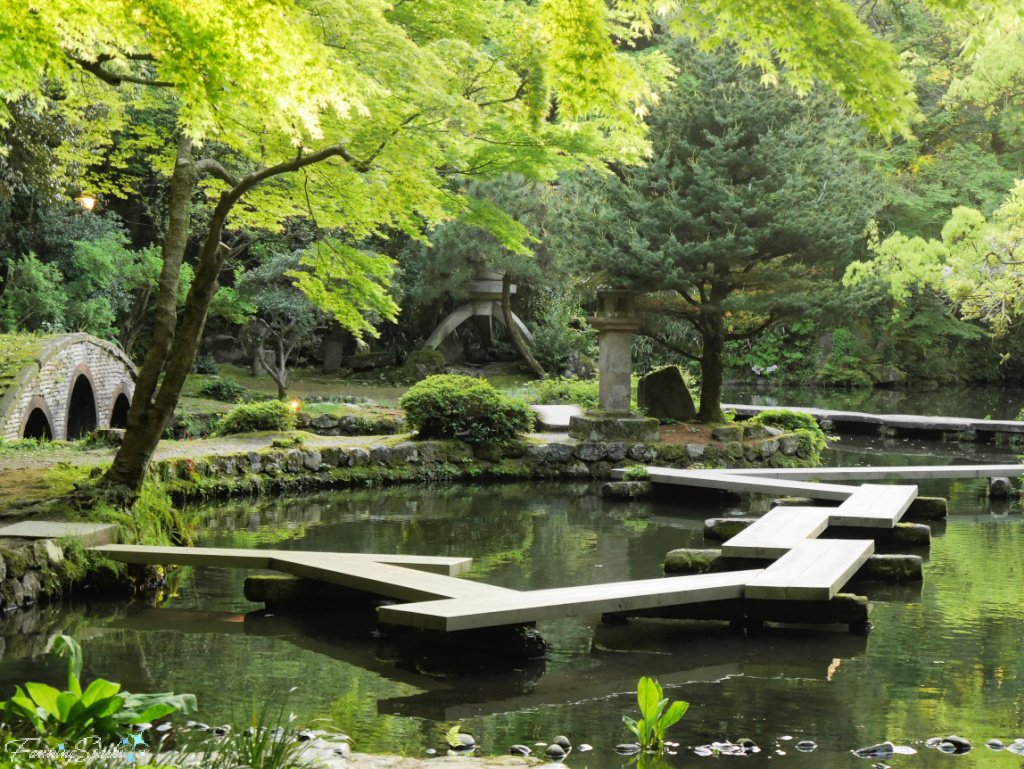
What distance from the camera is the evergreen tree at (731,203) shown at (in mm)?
14742

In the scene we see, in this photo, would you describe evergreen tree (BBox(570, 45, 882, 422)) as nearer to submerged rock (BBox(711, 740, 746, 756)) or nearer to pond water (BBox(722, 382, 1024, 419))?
pond water (BBox(722, 382, 1024, 419))

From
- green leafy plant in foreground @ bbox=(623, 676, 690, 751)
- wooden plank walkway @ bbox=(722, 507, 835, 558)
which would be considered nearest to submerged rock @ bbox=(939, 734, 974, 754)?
green leafy plant in foreground @ bbox=(623, 676, 690, 751)

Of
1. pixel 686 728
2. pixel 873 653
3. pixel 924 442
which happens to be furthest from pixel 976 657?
pixel 924 442

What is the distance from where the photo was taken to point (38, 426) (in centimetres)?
1530

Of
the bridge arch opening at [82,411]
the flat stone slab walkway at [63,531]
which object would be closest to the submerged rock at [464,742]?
the flat stone slab walkway at [63,531]

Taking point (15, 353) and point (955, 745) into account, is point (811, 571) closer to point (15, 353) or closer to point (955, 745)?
point (955, 745)

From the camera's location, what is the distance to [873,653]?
5.93m

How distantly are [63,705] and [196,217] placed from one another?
1928 cm

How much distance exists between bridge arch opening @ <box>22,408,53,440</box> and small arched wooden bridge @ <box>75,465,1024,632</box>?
8.31m

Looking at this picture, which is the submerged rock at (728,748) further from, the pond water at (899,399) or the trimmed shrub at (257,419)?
the pond water at (899,399)

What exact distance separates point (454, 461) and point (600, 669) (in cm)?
855

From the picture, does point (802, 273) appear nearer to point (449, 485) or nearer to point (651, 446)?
point (651, 446)

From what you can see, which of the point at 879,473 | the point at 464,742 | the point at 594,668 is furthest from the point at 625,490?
the point at 464,742

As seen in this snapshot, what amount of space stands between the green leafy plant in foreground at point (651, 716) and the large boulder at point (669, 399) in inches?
473
